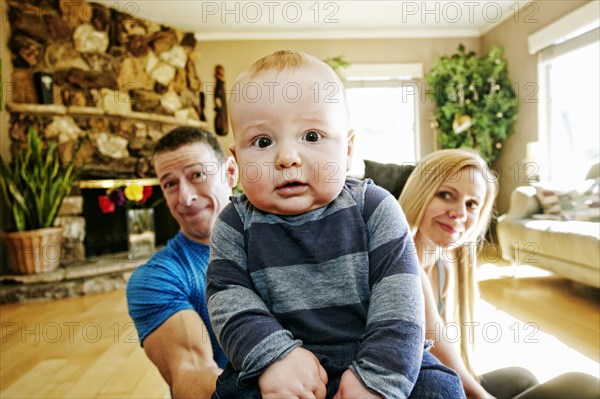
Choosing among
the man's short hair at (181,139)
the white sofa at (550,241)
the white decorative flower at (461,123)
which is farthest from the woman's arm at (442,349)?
the white decorative flower at (461,123)

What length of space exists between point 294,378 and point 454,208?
694 millimetres

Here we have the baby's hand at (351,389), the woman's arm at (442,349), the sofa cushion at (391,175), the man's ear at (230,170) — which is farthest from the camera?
the sofa cushion at (391,175)

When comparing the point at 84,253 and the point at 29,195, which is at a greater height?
the point at 29,195

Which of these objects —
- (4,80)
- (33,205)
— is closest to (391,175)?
(33,205)

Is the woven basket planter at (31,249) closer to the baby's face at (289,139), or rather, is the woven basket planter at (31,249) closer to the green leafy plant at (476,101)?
the baby's face at (289,139)

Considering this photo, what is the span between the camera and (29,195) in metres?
4.09

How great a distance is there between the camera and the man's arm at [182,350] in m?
0.96

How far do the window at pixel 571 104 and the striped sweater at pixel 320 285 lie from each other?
494 cm

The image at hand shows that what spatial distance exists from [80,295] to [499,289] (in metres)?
3.74

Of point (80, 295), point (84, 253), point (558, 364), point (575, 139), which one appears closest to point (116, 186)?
point (84, 253)

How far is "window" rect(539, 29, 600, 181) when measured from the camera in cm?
478

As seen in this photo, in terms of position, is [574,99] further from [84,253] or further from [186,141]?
[84,253]

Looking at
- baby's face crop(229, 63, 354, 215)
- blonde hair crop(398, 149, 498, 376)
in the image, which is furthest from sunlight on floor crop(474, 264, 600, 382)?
baby's face crop(229, 63, 354, 215)

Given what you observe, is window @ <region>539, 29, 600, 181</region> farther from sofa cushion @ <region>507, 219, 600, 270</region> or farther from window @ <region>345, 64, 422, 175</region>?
window @ <region>345, 64, 422, 175</region>
